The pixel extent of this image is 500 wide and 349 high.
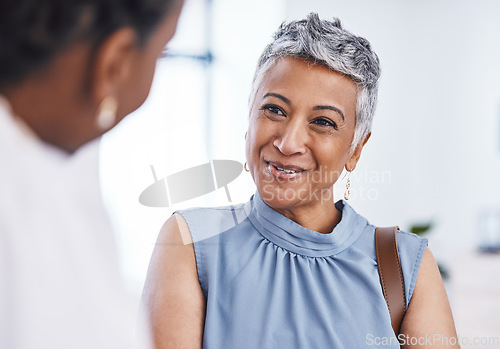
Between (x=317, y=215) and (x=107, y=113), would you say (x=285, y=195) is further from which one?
(x=107, y=113)

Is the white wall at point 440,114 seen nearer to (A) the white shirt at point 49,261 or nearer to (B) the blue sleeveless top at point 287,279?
(B) the blue sleeveless top at point 287,279

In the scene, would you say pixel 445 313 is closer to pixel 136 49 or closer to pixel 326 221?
pixel 326 221

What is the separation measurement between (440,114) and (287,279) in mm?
5335

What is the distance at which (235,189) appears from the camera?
4.09 ft

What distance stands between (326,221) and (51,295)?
86 centimetres

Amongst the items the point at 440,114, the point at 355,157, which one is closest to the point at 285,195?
the point at 355,157

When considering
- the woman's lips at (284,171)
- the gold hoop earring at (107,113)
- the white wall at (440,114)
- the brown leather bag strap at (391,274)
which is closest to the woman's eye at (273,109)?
the woman's lips at (284,171)

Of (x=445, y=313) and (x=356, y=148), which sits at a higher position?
(x=356, y=148)

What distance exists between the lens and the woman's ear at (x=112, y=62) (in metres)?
0.34

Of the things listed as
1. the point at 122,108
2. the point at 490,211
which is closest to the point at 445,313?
the point at 122,108

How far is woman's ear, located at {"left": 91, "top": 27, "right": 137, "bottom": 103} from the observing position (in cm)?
34

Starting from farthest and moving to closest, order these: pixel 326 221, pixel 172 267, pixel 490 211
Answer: pixel 490 211, pixel 326 221, pixel 172 267

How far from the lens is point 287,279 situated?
3.39ft

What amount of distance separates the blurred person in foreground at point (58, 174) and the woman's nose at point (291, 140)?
66 cm
